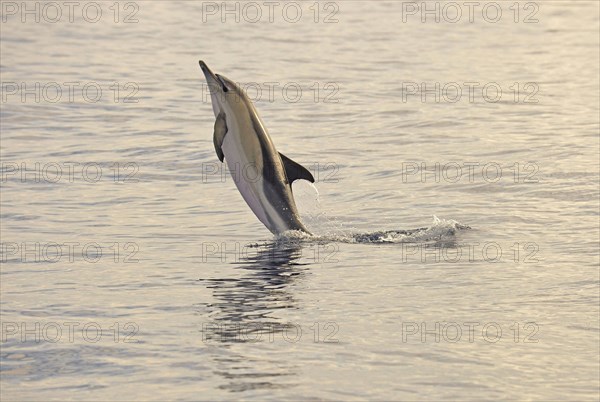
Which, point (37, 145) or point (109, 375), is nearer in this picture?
point (109, 375)

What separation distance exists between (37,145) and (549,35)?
967 inches

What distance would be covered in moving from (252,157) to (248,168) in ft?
0.45

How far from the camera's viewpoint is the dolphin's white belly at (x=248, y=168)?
17.3 meters

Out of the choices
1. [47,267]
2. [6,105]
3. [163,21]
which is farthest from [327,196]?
[163,21]

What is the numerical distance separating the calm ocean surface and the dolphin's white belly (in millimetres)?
556

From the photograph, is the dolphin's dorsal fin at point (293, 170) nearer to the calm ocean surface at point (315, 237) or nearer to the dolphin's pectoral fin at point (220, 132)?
the dolphin's pectoral fin at point (220, 132)

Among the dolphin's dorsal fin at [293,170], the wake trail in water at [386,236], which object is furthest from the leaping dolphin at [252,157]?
the wake trail in water at [386,236]

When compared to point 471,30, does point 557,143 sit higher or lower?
lower

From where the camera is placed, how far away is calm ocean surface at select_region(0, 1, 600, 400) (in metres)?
12.5

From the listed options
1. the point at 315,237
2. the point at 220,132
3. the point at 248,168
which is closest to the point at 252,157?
the point at 248,168

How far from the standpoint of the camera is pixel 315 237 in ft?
59.0

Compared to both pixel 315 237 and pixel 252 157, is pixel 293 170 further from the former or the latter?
pixel 315 237

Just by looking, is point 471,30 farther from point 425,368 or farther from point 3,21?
point 425,368

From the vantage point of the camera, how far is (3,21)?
49.9m
